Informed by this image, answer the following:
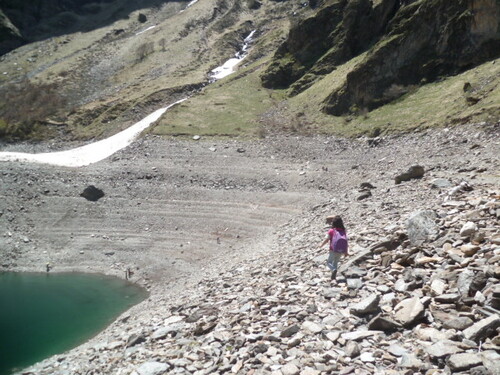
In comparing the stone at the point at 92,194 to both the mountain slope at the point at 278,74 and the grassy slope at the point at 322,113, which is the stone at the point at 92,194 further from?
the mountain slope at the point at 278,74

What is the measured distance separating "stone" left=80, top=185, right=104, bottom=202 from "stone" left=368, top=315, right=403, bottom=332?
34.5m

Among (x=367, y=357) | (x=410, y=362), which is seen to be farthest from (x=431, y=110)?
(x=410, y=362)

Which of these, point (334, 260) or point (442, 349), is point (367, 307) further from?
point (334, 260)

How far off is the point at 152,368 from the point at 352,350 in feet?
18.1

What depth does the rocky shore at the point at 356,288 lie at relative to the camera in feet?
27.6

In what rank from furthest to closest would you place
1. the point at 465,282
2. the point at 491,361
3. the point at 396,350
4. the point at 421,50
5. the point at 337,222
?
1. the point at 421,50
2. the point at 337,222
3. the point at 465,282
4. the point at 396,350
5. the point at 491,361

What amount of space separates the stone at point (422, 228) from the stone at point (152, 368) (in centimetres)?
798

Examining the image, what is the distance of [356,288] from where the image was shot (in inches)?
452

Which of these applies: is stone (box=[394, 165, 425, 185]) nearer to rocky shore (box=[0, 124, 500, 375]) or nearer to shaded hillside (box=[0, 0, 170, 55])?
rocky shore (box=[0, 124, 500, 375])

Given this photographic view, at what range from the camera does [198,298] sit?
17.5m

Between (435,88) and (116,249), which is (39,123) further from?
(435,88)

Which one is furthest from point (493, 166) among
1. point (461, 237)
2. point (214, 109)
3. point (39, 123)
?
point (39, 123)

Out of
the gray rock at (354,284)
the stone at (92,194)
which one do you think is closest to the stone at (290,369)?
the gray rock at (354,284)

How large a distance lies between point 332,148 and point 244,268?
22.6 meters
